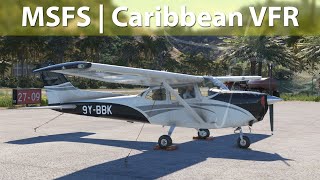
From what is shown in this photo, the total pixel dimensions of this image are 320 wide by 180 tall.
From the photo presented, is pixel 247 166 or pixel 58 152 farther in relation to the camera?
pixel 58 152

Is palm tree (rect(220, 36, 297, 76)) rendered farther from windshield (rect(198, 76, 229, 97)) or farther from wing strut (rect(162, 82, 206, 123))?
wing strut (rect(162, 82, 206, 123))

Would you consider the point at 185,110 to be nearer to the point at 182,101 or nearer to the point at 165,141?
the point at 182,101

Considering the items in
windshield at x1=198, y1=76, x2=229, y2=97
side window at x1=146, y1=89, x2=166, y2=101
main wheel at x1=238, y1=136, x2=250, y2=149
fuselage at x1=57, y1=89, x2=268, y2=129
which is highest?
windshield at x1=198, y1=76, x2=229, y2=97

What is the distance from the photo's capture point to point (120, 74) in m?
10.8

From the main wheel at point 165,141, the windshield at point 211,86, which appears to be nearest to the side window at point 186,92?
the windshield at point 211,86

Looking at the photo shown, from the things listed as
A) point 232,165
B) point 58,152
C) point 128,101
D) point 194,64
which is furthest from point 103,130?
point 194,64

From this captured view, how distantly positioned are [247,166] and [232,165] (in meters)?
0.36

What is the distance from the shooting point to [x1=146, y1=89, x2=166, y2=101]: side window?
12.5m

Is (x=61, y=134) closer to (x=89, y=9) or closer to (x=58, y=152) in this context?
(x=58, y=152)

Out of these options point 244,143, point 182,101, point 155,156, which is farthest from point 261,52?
point 155,156

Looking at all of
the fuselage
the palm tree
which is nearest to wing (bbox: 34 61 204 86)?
Answer: the fuselage

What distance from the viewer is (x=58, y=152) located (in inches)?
446

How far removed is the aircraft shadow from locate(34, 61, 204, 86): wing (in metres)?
2.08

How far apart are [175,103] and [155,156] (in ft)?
7.05
